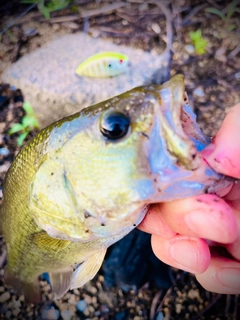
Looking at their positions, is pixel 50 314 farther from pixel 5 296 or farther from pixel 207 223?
pixel 207 223

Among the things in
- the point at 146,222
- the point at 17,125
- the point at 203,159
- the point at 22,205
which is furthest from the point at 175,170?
the point at 17,125

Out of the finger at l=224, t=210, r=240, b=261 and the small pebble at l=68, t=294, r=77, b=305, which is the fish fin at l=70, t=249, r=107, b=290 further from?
the small pebble at l=68, t=294, r=77, b=305

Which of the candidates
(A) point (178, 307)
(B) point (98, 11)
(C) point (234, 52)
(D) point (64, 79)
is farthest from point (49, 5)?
(A) point (178, 307)

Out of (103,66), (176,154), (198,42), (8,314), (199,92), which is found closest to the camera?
(176,154)

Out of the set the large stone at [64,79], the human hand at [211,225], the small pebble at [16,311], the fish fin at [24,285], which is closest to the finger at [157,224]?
the human hand at [211,225]

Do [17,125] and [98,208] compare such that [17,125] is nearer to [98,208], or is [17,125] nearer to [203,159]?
[98,208]

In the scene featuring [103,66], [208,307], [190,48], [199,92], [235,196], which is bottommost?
[208,307]
